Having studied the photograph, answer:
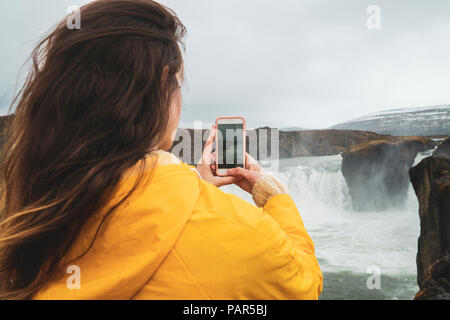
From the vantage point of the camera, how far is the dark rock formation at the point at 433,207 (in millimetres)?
4055

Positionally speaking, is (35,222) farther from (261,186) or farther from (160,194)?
(261,186)

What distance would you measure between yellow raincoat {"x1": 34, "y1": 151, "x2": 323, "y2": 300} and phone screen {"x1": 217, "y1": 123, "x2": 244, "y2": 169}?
27.6 inches

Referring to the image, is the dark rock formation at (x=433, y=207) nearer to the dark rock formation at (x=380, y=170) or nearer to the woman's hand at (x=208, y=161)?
the woman's hand at (x=208, y=161)

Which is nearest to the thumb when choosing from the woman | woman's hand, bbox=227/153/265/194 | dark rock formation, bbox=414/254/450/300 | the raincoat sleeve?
woman's hand, bbox=227/153/265/194

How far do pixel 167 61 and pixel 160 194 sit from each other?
0.32 meters

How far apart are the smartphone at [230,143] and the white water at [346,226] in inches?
372

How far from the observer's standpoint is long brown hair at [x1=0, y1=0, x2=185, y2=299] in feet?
2.44

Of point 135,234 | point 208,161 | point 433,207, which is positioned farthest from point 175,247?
point 433,207

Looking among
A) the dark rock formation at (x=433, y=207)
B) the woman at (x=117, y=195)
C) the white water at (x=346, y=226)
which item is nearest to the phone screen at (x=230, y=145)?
the woman at (x=117, y=195)

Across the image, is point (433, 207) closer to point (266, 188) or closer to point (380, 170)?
point (266, 188)

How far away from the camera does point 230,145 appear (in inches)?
60.2

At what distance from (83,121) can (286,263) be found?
550 mm

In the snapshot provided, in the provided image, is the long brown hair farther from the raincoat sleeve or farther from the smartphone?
the smartphone

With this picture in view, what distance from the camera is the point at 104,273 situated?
713 millimetres
